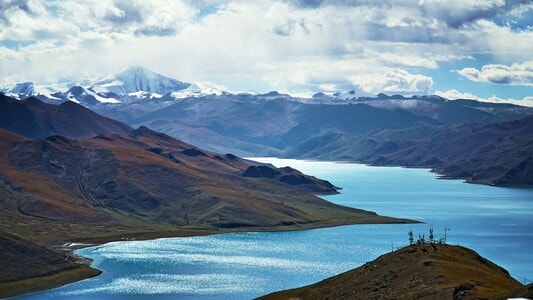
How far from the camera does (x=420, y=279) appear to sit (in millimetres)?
109062

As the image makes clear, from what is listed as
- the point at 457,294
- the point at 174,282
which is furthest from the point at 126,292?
the point at 457,294

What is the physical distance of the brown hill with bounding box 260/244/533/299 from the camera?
Result: 328ft

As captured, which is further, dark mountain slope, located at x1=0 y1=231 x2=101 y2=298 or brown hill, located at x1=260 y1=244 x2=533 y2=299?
dark mountain slope, located at x1=0 y1=231 x2=101 y2=298

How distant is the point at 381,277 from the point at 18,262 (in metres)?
104

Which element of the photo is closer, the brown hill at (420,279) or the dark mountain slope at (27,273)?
the brown hill at (420,279)

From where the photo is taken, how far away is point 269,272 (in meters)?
194

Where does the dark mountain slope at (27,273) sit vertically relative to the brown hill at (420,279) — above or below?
below

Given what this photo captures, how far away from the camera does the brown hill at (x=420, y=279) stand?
9988 cm

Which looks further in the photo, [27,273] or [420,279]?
[27,273]

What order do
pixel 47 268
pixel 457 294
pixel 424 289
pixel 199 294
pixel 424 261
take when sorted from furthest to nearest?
1. pixel 47 268
2. pixel 199 294
3. pixel 424 261
4. pixel 424 289
5. pixel 457 294

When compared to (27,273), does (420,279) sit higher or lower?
higher

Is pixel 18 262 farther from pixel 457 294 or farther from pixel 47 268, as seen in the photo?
pixel 457 294

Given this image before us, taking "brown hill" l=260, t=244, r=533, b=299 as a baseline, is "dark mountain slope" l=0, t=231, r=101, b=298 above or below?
below

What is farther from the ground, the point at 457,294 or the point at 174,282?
the point at 457,294
